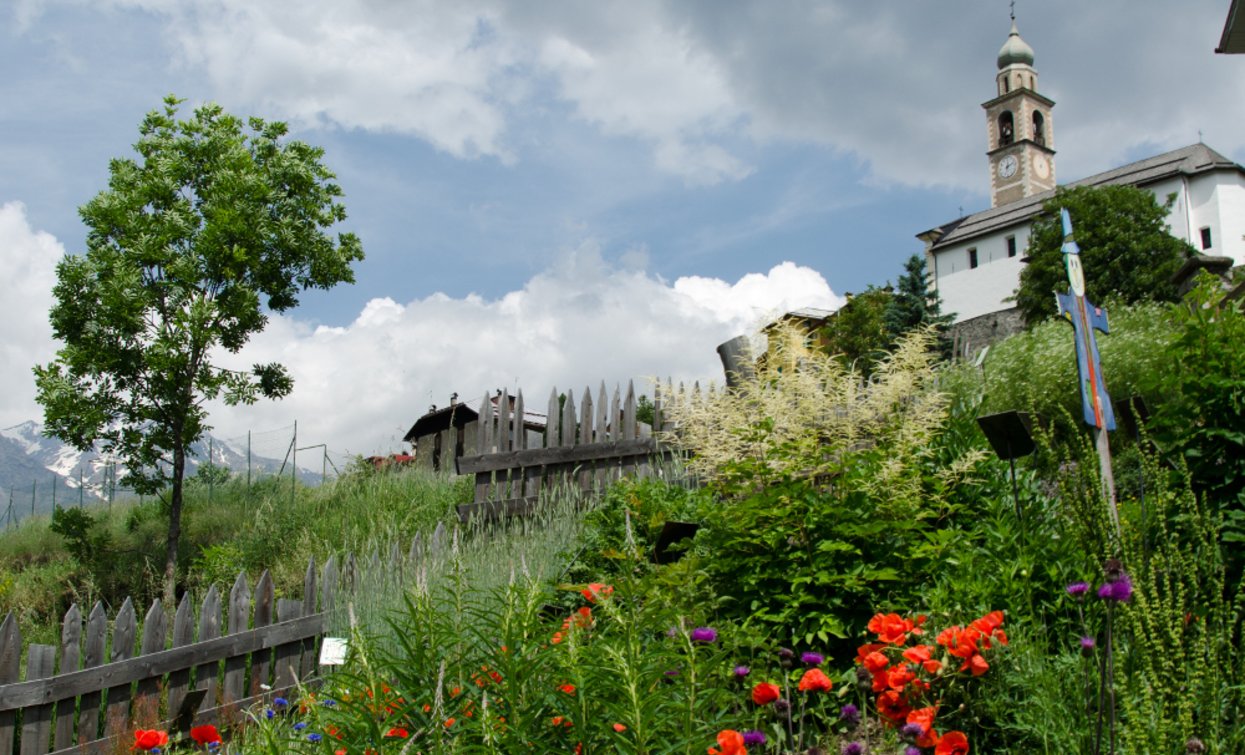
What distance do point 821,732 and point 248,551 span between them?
21.0 ft

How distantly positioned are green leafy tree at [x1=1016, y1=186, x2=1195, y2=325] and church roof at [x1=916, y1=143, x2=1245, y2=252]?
7.99 m

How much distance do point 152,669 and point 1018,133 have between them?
223 ft

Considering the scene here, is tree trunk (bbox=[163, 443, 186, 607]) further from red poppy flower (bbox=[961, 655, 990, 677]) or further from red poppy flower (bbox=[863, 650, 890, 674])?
red poppy flower (bbox=[961, 655, 990, 677])

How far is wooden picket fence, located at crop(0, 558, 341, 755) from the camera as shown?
16.2ft

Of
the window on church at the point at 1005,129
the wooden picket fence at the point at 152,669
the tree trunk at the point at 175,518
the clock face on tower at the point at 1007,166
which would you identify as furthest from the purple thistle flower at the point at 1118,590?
the window on church at the point at 1005,129

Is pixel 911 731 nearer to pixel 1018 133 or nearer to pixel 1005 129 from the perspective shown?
pixel 1018 133

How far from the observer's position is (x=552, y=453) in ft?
27.8

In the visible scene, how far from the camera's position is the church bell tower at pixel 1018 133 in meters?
61.3

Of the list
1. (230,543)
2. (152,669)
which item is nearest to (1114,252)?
(230,543)

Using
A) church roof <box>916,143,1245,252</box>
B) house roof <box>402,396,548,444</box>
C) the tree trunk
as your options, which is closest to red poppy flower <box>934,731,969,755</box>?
the tree trunk

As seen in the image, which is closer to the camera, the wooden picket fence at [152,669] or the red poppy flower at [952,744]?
the red poppy flower at [952,744]

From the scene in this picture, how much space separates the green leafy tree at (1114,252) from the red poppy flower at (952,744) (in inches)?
1106

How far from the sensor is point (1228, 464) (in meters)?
3.22

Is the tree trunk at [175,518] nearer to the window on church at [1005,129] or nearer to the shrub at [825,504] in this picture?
the shrub at [825,504]
